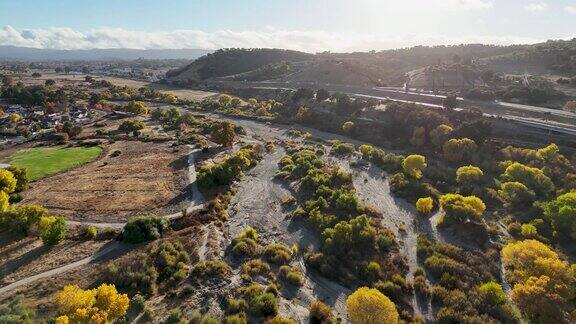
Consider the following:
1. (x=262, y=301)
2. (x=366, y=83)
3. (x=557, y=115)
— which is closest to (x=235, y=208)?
(x=262, y=301)

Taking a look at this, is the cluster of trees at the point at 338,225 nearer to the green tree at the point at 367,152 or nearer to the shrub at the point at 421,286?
the shrub at the point at 421,286

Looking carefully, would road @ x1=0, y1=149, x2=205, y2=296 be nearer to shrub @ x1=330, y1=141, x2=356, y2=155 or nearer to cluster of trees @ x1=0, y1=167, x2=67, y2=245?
cluster of trees @ x1=0, y1=167, x2=67, y2=245

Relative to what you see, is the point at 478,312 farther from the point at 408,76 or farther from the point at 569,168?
the point at 408,76

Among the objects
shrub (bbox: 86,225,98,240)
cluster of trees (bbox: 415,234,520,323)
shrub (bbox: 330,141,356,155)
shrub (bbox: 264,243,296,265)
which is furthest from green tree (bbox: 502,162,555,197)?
shrub (bbox: 86,225,98,240)

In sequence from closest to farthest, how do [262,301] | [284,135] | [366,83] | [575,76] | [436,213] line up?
1. [262,301]
2. [436,213]
3. [284,135]
4. [575,76]
5. [366,83]

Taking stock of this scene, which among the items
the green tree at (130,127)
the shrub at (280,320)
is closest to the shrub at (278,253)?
the shrub at (280,320)

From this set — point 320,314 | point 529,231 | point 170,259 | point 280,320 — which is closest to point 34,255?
point 170,259

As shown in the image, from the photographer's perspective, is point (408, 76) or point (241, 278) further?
point (408, 76)
